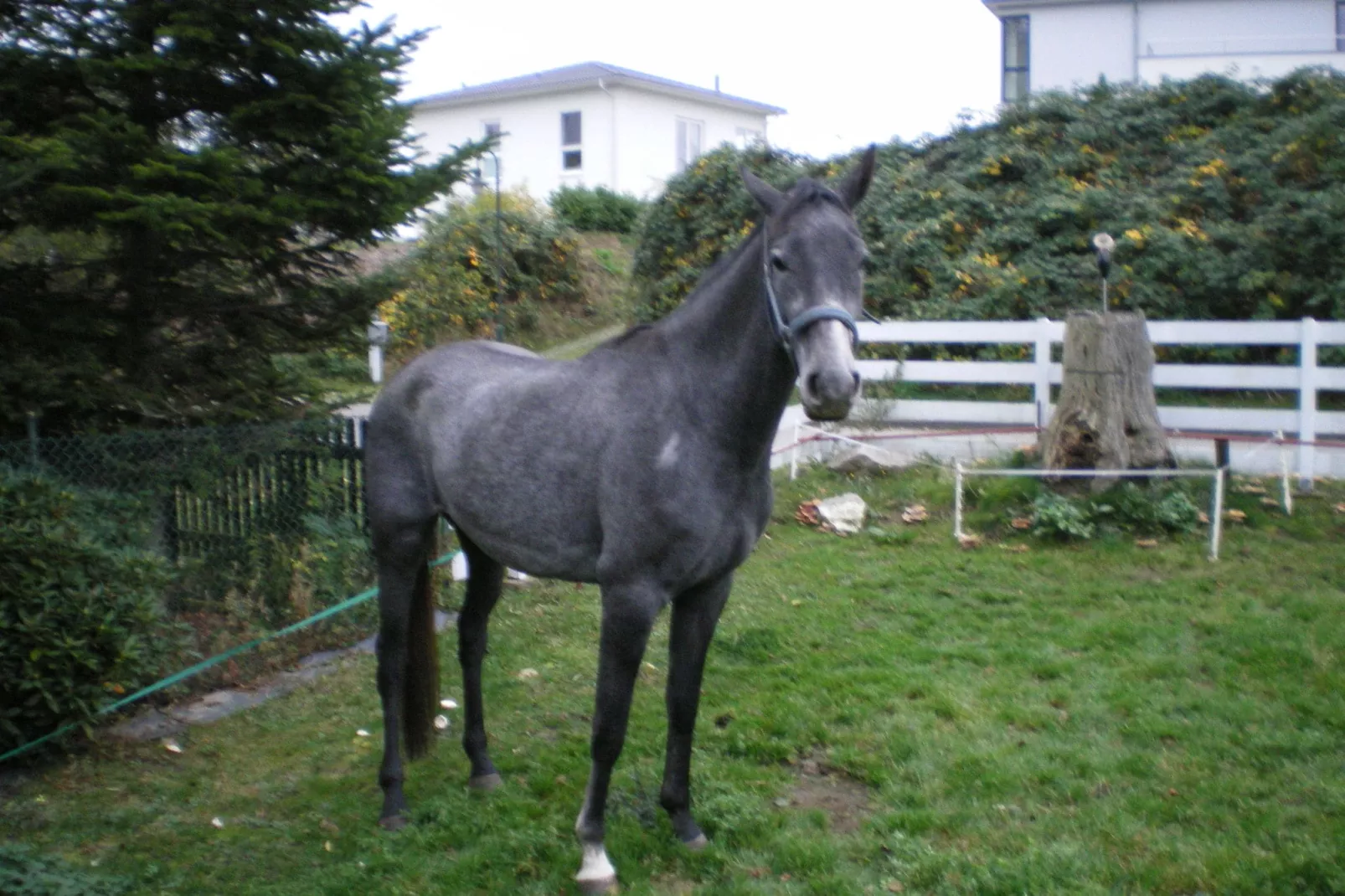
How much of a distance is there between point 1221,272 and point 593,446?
363 inches

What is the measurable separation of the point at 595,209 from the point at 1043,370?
14.6 metres

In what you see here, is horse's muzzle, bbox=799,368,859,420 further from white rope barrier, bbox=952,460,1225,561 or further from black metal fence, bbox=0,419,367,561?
white rope barrier, bbox=952,460,1225,561

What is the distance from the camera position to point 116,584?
15.5ft

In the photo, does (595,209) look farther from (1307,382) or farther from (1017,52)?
(1307,382)

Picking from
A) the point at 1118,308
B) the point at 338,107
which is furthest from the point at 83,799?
the point at 1118,308

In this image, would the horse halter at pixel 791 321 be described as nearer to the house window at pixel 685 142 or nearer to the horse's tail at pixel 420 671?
the horse's tail at pixel 420 671

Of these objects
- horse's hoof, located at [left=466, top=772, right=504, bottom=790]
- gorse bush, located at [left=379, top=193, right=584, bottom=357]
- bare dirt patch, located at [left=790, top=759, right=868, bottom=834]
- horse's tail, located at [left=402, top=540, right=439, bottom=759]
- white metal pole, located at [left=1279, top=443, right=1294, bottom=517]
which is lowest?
horse's hoof, located at [left=466, top=772, right=504, bottom=790]

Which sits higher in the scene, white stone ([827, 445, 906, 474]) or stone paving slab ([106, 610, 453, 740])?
white stone ([827, 445, 906, 474])

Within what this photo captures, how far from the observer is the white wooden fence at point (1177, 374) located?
869cm

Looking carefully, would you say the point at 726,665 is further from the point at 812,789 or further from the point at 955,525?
the point at 955,525

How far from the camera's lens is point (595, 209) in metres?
22.8

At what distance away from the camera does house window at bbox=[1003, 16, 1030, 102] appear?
2169 centimetres

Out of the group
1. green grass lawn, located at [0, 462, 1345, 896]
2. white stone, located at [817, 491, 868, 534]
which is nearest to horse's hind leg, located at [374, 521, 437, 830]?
green grass lawn, located at [0, 462, 1345, 896]

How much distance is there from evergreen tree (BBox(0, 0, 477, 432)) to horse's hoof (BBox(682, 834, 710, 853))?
11.5 feet
